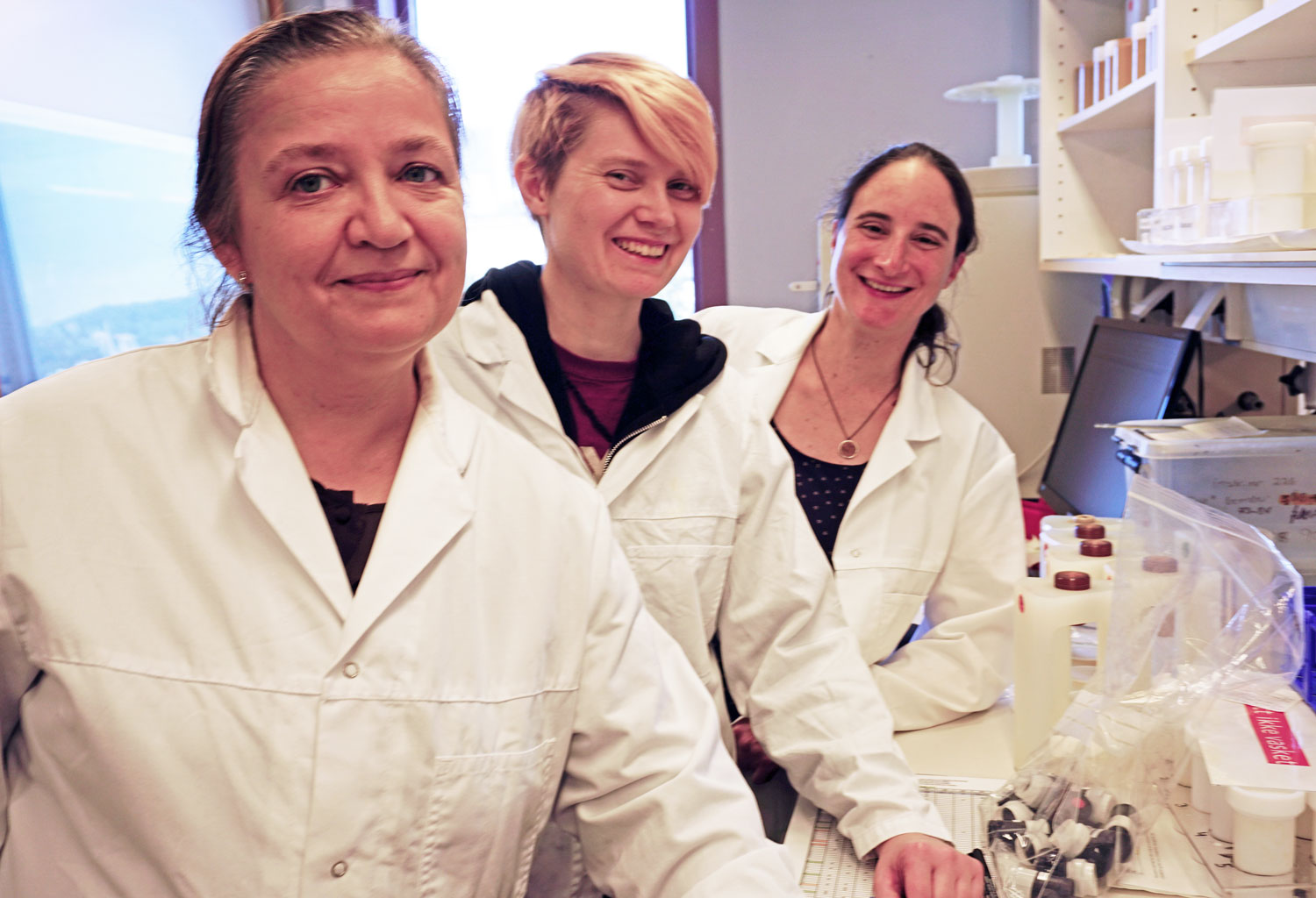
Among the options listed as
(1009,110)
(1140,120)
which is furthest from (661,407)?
(1009,110)

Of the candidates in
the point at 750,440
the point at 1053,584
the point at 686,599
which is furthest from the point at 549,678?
the point at 1053,584

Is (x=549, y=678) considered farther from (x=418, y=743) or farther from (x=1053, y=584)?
(x=1053, y=584)

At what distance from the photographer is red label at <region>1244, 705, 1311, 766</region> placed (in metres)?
1.07

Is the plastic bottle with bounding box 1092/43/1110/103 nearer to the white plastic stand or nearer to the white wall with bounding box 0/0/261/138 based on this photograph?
the white plastic stand

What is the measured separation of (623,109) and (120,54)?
6.40ft

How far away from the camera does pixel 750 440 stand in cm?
143

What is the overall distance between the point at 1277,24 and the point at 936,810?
43.5 inches

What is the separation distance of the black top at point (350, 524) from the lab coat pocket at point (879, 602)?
883 millimetres

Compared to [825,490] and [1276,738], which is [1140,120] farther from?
[1276,738]

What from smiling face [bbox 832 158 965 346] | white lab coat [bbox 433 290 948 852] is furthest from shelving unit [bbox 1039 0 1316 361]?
white lab coat [bbox 433 290 948 852]

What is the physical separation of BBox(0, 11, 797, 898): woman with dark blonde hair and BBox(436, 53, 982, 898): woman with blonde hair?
0.91ft

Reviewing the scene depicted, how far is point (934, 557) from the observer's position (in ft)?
5.59

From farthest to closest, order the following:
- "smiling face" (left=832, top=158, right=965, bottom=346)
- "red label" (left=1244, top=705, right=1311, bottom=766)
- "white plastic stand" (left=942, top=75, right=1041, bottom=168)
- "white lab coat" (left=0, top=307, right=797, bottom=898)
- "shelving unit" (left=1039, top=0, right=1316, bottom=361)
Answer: "white plastic stand" (left=942, top=75, right=1041, bottom=168), "smiling face" (left=832, top=158, right=965, bottom=346), "shelving unit" (left=1039, top=0, right=1316, bottom=361), "red label" (left=1244, top=705, right=1311, bottom=766), "white lab coat" (left=0, top=307, right=797, bottom=898)

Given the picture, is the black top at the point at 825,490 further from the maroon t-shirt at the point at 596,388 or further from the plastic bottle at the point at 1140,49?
the plastic bottle at the point at 1140,49
